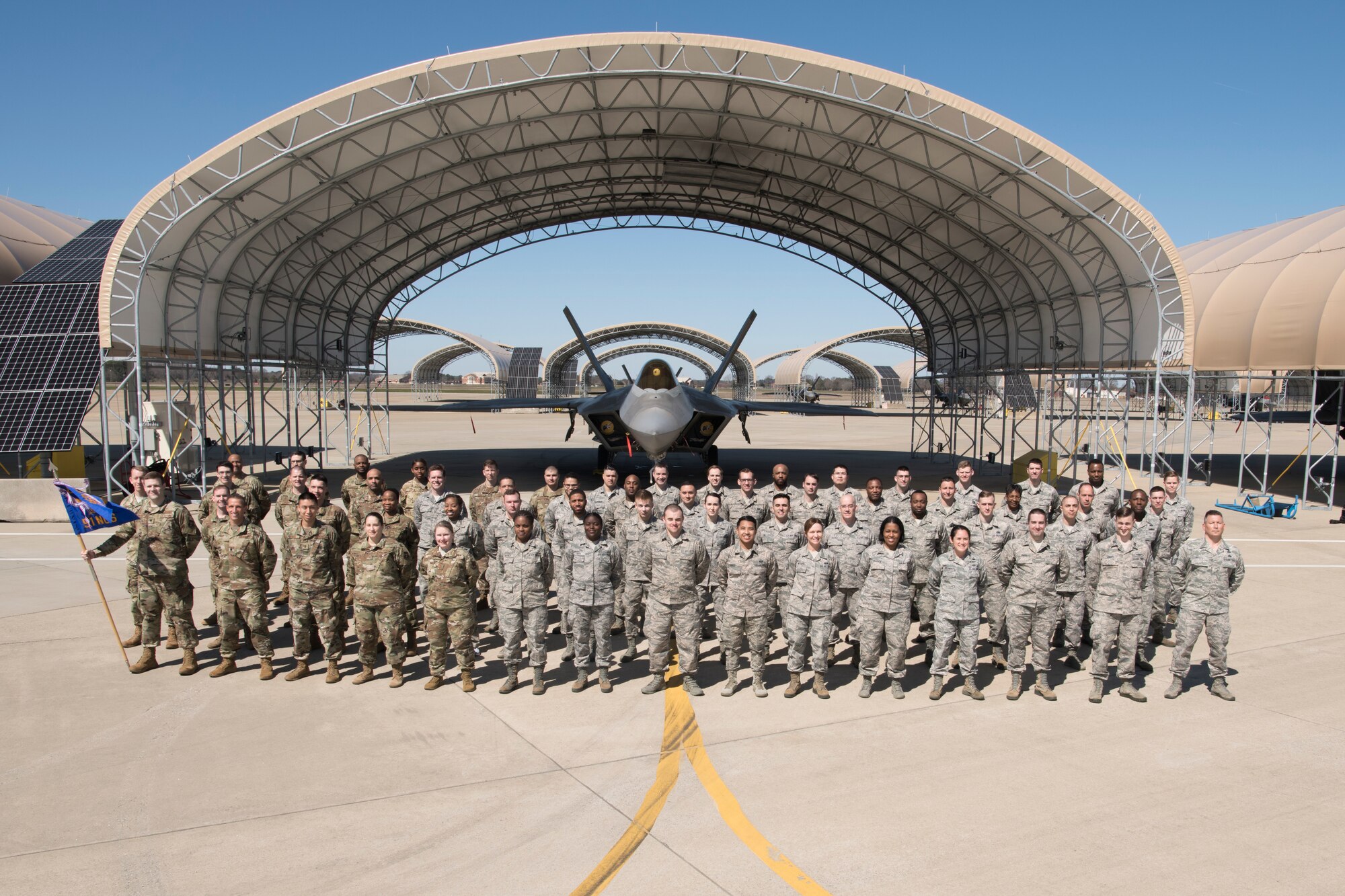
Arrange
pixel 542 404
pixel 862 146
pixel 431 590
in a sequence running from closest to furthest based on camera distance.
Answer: pixel 431 590
pixel 862 146
pixel 542 404

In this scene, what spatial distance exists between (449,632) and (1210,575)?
640cm

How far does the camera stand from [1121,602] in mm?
6262

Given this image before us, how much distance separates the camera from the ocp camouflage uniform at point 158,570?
667 centimetres

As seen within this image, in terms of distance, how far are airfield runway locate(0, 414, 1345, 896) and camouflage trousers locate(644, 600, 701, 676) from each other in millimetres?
323

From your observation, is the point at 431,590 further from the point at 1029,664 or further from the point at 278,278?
the point at 278,278

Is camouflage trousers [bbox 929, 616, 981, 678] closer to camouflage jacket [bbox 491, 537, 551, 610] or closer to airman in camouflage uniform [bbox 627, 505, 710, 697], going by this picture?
airman in camouflage uniform [bbox 627, 505, 710, 697]

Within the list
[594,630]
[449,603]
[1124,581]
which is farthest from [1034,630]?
[449,603]

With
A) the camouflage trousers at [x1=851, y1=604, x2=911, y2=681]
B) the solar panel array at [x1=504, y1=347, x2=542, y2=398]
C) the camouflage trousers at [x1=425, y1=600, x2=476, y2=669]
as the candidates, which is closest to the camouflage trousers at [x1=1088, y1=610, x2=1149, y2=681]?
the camouflage trousers at [x1=851, y1=604, x2=911, y2=681]

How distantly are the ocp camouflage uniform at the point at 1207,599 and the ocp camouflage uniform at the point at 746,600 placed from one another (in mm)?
3473

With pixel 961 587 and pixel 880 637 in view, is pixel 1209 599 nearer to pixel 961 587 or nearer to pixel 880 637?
pixel 961 587

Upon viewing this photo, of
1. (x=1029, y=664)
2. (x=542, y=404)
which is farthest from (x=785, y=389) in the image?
A: (x=1029, y=664)

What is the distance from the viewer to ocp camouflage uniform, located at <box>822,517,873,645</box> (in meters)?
6.69

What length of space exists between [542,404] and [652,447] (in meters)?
6.39

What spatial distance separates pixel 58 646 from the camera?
7.39 meters
